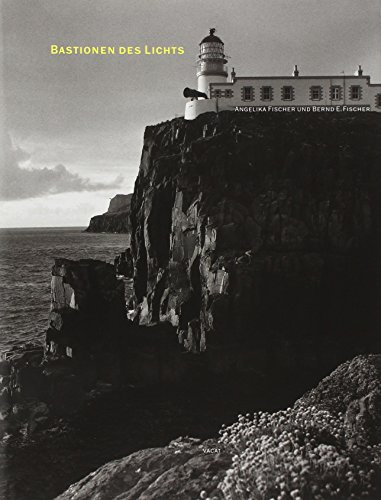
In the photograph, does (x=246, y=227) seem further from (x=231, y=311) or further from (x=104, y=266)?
(x=104, y=266)

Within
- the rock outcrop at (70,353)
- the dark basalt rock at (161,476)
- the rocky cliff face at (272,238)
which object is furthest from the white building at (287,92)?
the dark basalt rock at (161,476)

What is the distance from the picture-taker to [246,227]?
41.6 metres

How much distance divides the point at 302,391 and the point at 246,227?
1423 centimetres

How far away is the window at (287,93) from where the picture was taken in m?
59.6

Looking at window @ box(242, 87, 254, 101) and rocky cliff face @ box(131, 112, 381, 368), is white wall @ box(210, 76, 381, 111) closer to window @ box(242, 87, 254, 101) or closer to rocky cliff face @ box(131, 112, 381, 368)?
window @ box(242, 87, 254, 101)

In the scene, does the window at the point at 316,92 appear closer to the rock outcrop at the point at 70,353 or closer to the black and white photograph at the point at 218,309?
the black and white photograph at the point at 218,309

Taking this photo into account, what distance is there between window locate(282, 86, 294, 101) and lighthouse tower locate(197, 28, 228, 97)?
702 cm

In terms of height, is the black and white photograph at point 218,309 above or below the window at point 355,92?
below

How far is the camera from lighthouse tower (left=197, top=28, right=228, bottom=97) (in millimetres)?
59703

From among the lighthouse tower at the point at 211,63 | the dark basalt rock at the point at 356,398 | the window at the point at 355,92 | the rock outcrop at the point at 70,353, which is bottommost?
the rock outcrop at the point at 70,353

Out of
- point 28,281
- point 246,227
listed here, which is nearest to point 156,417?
point 246,227

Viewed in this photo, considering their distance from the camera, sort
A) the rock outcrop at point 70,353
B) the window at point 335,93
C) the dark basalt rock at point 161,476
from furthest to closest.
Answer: the window at point 335,93, the rock outcrop at point 70,353, the dark basalt rock at point 161,476

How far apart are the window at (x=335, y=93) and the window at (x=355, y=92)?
1.21 m

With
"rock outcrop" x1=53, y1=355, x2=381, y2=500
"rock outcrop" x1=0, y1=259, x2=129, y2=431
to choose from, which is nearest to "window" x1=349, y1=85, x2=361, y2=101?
"rock outcrop" x1=0, y1=259, x2=129, y2=431
